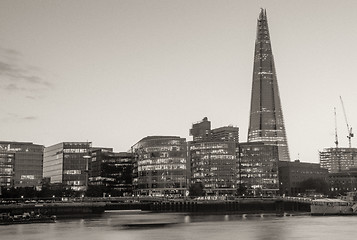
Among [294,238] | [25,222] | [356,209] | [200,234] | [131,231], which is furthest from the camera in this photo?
[356,209]

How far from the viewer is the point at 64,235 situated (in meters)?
116

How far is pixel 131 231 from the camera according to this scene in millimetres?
125438

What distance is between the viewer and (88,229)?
131m

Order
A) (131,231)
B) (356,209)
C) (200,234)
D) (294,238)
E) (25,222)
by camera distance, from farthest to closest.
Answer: (356,209)
(25,222)
(131,231)
(200,234)
(294,238)

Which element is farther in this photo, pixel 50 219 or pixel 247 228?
pixel 50 219

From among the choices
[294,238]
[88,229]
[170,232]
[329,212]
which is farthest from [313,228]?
[329,212]

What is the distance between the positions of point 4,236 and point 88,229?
23.7 meters

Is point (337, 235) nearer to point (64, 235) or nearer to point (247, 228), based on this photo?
point (247, 228)

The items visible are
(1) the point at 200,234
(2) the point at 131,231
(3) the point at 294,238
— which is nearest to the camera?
(3) the point at 294,238

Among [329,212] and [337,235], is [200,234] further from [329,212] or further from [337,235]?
[329,212]

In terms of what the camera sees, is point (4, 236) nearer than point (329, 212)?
Yes

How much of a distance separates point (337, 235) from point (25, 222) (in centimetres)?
8217

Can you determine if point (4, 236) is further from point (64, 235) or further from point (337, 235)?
point (337, 235)

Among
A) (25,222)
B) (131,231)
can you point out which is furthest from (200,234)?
(25,222)
